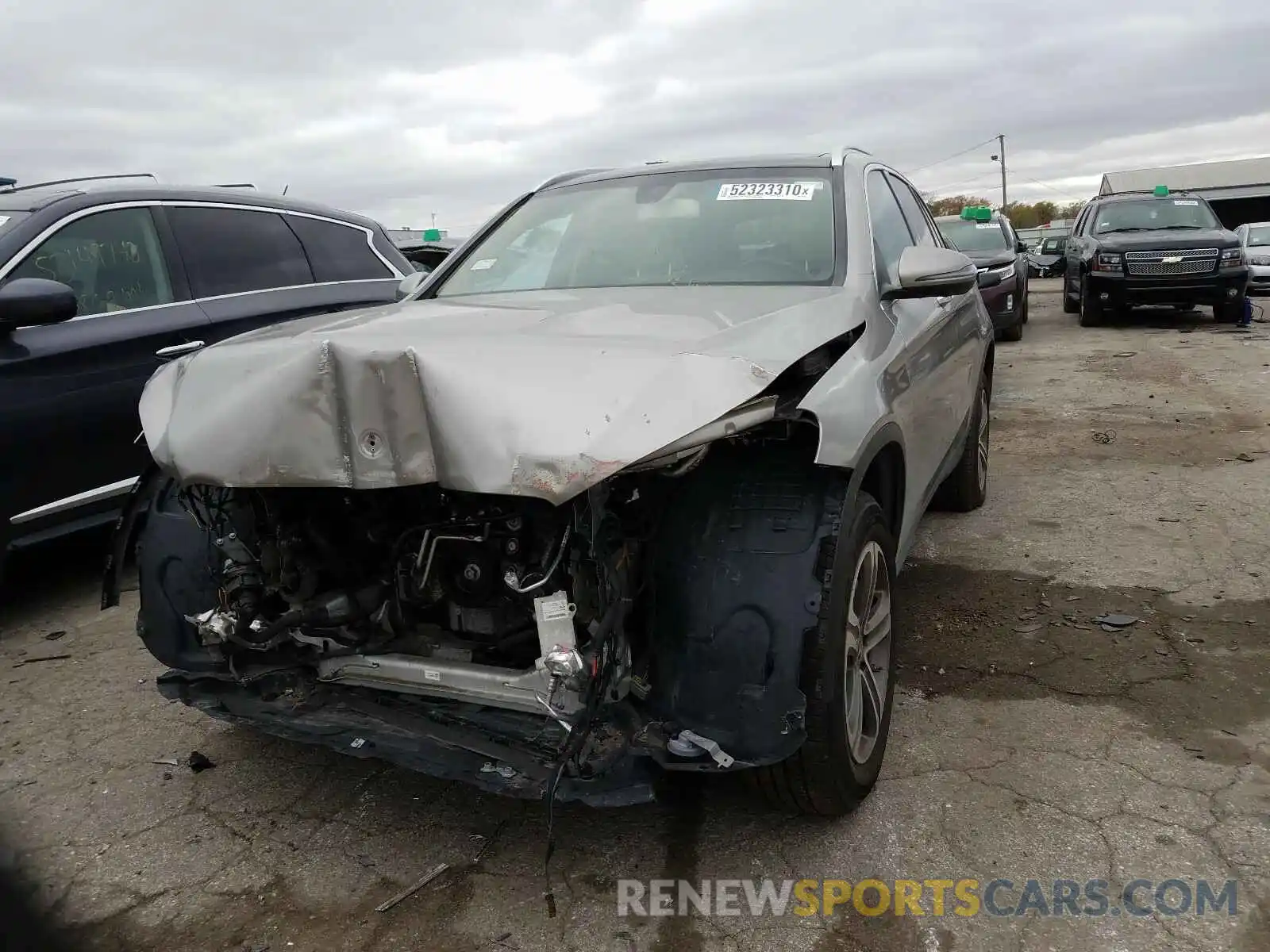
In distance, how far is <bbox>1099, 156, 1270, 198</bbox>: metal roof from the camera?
1550 inches

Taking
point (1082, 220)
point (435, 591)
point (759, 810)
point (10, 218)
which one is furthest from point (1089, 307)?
point (435, 591)

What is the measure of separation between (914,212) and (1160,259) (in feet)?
34.2

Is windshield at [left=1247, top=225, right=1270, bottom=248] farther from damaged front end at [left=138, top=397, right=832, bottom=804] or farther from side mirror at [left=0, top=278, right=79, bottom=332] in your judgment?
side mirror at [left=0, top=278, right=79, bottom=332]

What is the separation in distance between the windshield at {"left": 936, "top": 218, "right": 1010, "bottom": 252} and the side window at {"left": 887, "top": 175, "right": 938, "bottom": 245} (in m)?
7.12

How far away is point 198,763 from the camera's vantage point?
3004 millimetres

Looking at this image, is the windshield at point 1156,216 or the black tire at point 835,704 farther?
the windshield at point 1156,216

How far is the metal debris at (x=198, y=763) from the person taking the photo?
300 centimetres

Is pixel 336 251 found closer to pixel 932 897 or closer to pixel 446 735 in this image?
pixel 446 735

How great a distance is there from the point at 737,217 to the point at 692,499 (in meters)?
1.44

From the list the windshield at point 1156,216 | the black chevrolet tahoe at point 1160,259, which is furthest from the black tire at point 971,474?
the windshield at point 1156,216

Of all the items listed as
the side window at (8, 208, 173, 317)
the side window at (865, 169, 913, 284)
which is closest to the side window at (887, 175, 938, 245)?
the side window at (865, 169, 913, 284)

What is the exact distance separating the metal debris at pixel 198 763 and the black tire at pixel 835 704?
1.75 m

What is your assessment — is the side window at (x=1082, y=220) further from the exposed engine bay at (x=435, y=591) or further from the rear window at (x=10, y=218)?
the exposed engine bay at (x=435, y=591)

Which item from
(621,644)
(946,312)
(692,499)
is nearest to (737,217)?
(946,312)
